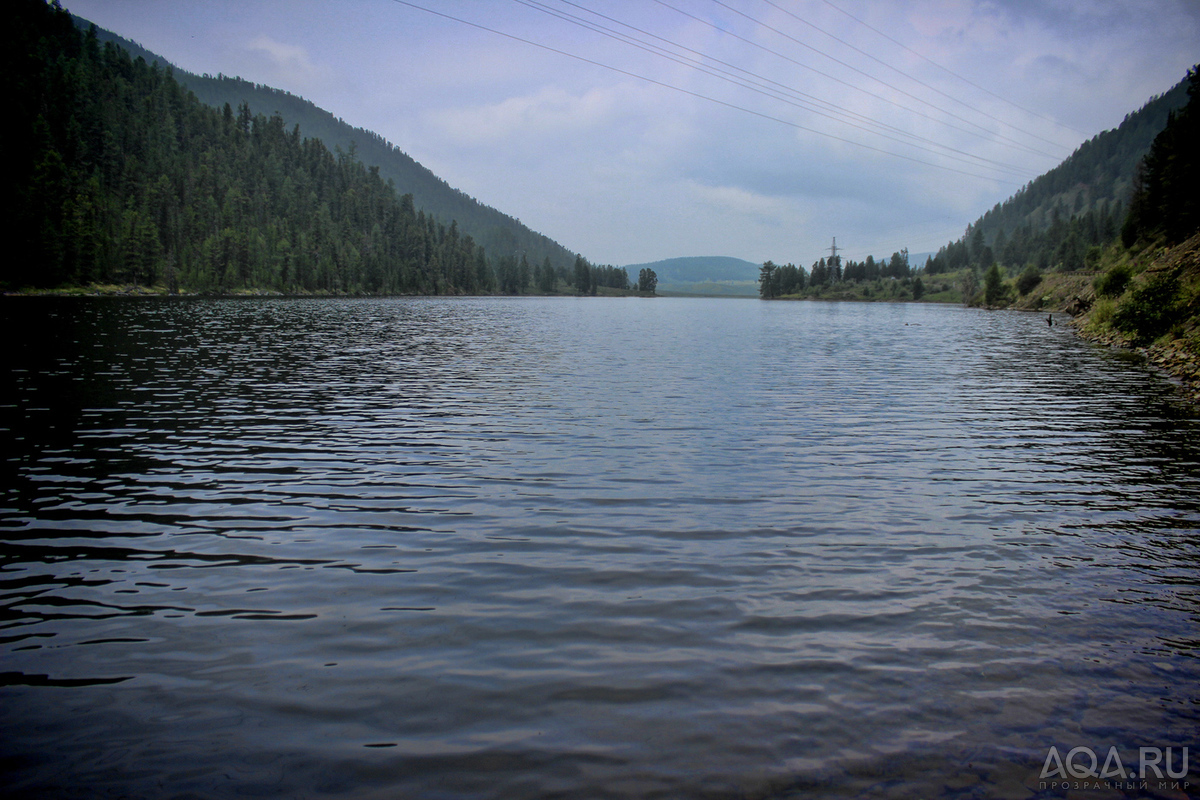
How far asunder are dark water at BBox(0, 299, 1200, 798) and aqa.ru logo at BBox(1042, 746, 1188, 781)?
0.12 metres

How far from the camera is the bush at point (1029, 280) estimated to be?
488 feet

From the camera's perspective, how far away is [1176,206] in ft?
263

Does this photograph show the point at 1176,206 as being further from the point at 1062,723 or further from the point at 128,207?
the point at 128,207

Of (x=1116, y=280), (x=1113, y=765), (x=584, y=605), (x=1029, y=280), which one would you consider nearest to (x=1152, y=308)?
(x=1116, y=280)

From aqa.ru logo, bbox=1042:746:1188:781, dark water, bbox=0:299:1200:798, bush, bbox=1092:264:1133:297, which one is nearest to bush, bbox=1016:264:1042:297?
bush, bbox=1092:264:1133:297

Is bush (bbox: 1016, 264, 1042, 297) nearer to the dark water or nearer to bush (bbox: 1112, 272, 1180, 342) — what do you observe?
bush (bbox: 1112, 272, 1180, 342)

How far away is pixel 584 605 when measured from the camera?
8.65 m

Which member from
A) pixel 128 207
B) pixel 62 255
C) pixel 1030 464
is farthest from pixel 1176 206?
pixel 128 207

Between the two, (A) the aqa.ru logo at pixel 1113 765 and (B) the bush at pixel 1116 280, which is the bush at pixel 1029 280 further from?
(A) the aqa.ru logo at pixel 1113 765

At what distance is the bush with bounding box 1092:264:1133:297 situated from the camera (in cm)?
6341

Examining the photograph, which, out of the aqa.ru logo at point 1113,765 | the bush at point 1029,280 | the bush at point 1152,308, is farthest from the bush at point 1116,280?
the bush at point 1029,280

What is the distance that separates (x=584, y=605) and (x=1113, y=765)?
5.82 m

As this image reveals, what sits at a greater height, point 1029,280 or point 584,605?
point 1029,280

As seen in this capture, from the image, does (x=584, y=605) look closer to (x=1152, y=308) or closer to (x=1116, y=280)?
(x=1152, y=308)
